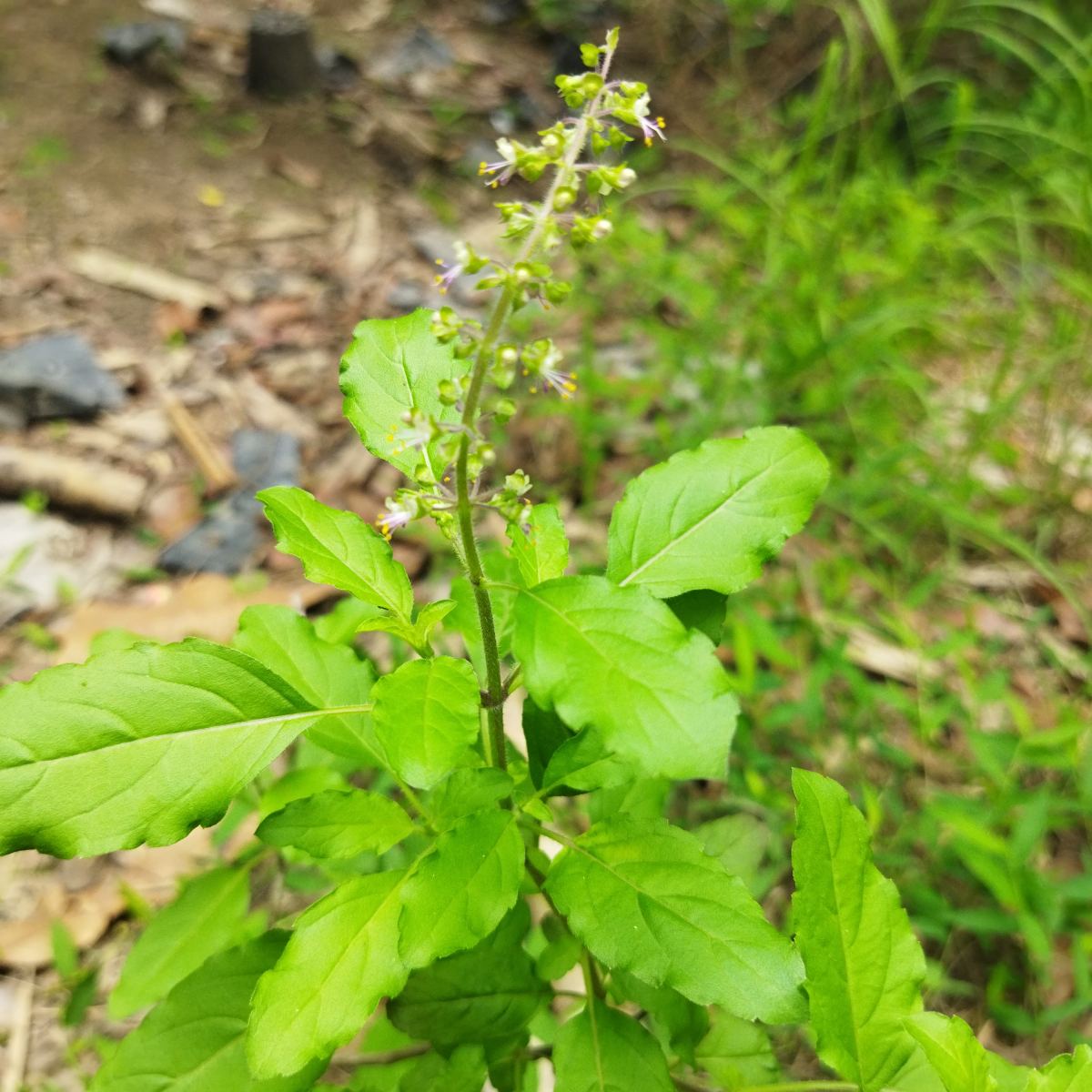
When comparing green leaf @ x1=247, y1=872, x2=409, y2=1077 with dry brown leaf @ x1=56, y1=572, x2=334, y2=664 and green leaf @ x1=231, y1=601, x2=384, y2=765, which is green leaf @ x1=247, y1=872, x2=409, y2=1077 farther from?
dry brown leaf @ x1=56, y1=572, x2=334, y2=664

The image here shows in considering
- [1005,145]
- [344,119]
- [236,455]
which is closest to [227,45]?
[344,119]

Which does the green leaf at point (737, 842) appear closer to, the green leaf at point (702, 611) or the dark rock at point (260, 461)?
the green leaf at point (702, 611)

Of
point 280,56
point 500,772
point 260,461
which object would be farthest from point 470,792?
point 280,56

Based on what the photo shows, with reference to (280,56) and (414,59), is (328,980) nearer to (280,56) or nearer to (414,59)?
(280,56)

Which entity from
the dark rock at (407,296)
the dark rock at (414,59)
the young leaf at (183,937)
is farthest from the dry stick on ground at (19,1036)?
the dark rock at (414,59)

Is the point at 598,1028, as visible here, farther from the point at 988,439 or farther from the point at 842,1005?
the point at 988,439

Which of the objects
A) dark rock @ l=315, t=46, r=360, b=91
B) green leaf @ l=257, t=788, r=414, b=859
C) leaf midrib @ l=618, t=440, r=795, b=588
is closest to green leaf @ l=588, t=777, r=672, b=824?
green leaf @ l=257, t=788, r=414, b=859
